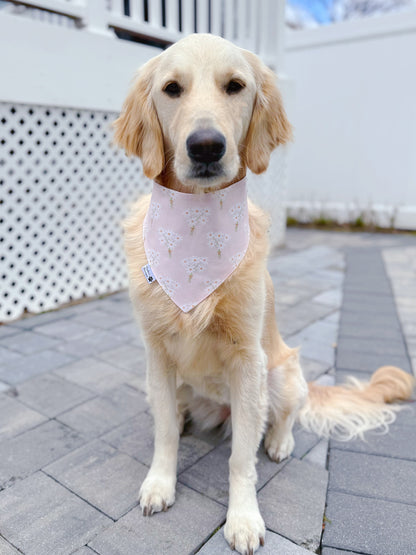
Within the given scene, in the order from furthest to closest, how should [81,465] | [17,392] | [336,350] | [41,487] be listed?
[336,350]
[17,392]
[81,465]
[41,487]

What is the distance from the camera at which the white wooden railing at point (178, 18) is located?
13.8 feet

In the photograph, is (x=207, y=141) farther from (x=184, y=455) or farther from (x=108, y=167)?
(x=108, y=167)

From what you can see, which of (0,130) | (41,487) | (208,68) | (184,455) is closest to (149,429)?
(184,455)

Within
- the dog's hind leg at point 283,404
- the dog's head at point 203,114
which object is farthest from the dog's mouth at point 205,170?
the dog's hind leg at point 283,404

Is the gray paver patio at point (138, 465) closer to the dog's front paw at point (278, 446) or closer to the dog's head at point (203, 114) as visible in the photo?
the dog's front paw at point (278, 446)

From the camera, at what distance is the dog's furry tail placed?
233 centimetres

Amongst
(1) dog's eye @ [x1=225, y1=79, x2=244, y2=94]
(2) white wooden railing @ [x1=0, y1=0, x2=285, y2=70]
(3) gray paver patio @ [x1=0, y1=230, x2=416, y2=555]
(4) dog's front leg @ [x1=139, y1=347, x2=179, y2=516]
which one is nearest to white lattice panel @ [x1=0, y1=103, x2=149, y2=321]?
(3) gray paver patio @ [x1=0, y1=230, x2=416, y2=555]

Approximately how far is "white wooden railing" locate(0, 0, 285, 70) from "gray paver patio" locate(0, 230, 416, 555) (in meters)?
2.85

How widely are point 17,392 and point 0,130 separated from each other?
2.35 m

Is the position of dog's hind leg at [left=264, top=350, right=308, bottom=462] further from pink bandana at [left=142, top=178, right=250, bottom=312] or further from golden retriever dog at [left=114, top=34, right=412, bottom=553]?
pink bandana at [left=142, top=178, right=250, bottom=312]

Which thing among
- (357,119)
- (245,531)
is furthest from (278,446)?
(357,119)

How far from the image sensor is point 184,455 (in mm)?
2098

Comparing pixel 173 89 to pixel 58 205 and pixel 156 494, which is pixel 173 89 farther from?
pixel 58 205

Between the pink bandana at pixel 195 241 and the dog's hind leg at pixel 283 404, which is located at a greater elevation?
the pink bandana at pixel 195 241
